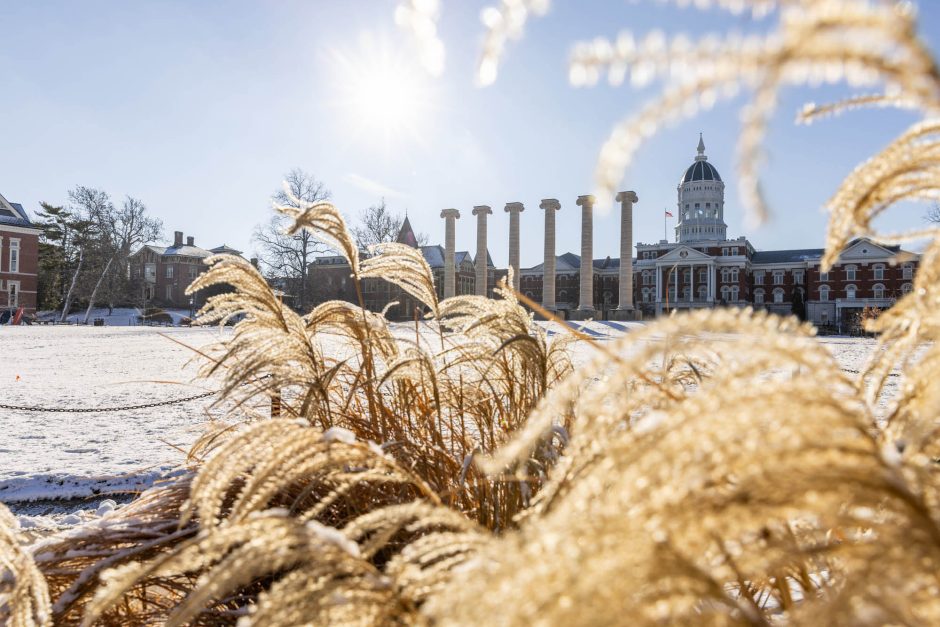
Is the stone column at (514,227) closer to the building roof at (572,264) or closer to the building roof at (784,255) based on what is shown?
the building roof at (572,264)

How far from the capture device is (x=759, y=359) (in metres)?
0.73

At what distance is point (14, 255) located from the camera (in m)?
51.8

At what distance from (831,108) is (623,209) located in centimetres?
5530

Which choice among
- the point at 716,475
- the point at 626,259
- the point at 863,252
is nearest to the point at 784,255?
the point at 863,252

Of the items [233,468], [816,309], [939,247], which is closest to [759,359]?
[939,247]

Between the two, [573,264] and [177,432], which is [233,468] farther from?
[573,264]

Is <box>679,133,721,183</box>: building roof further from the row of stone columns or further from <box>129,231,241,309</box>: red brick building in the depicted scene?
<box>129,231,241,309</box>: red brick building

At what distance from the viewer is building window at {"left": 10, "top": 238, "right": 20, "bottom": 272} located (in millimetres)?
51406

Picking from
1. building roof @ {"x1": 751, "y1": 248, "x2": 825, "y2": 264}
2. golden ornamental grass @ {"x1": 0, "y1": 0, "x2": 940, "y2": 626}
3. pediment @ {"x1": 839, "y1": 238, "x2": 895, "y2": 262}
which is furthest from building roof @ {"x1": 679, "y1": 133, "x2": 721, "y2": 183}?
golden ornamental grass @ {"x1": 0, "y1": 0, "x2": 940, "y2": 626}

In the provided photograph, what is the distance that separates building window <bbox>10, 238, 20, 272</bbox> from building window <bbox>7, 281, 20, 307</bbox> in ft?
3.87

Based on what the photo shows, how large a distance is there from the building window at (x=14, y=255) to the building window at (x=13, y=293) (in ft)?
3.87


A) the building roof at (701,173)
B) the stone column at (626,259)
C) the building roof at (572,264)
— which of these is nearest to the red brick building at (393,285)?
the building roof at (572,264)

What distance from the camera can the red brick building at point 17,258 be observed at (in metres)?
51.1

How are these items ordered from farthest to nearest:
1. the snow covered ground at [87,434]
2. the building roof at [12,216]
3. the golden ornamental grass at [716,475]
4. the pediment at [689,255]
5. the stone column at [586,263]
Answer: the pediment at [689,255]
the stone column at [586,263]
the building roof at [12,216]
the snow covered ground at [87,434]
the golden ornamental grass at [716,475]
